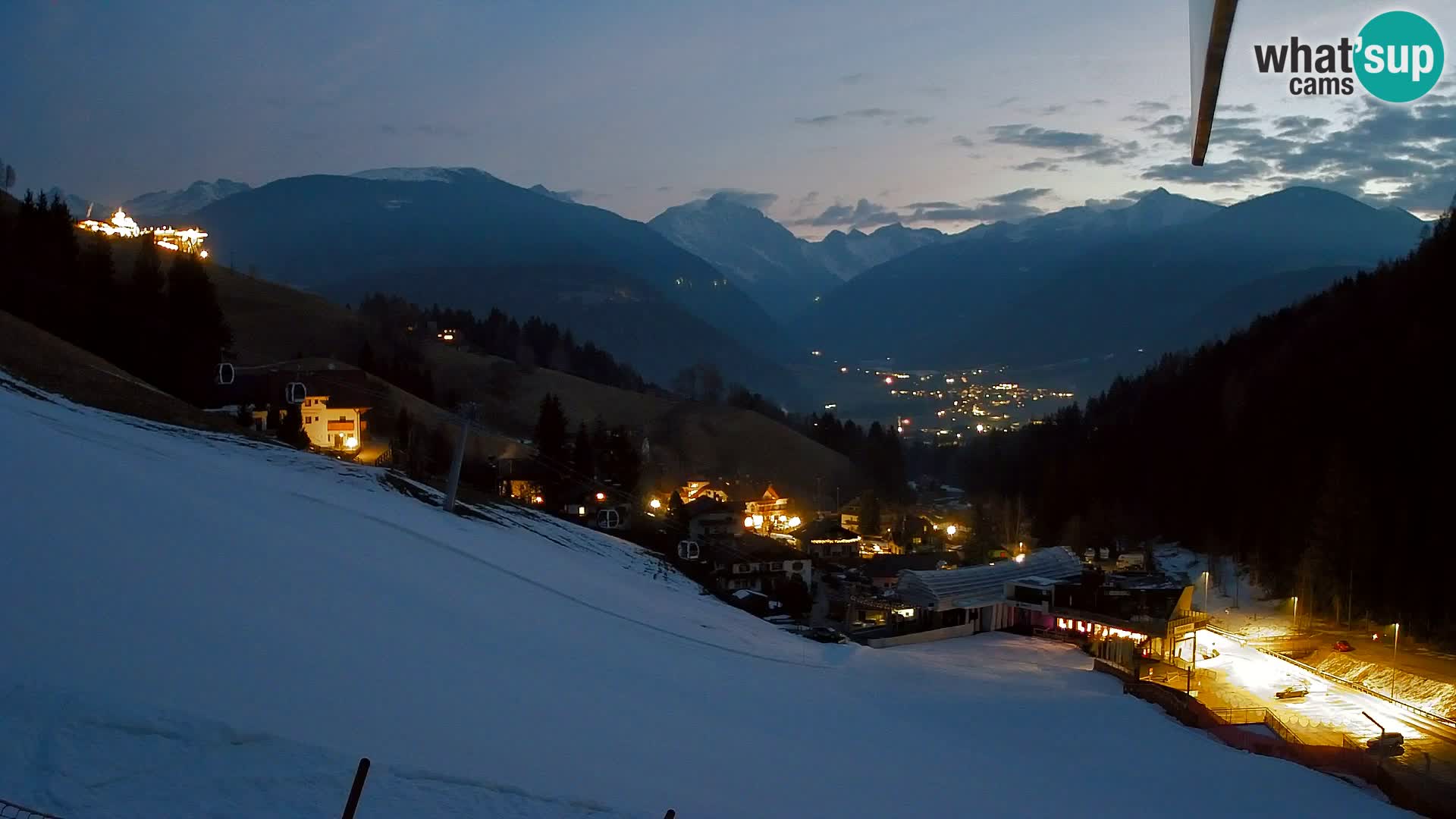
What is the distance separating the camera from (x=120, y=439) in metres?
15.4

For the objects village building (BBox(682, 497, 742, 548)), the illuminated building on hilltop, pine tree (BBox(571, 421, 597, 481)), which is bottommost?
village building (BBox(682, 497, 742, 548))

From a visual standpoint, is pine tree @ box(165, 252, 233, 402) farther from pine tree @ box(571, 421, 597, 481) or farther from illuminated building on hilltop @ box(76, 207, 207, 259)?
illuminated building on hilltop @ box(76, 207, 207, 259)

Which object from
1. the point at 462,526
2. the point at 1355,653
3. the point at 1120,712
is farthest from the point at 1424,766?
the point at 462,526

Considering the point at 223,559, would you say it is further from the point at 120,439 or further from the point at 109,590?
the point at 120,439

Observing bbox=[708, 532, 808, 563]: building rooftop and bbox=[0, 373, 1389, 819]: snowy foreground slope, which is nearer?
bbox=[0, 373, 1389, 819]: snowy foreground slope

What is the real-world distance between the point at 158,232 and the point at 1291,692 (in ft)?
357

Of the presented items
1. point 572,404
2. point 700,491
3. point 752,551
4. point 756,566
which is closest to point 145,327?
point 752,551

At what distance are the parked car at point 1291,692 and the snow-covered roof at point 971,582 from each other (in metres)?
10.0

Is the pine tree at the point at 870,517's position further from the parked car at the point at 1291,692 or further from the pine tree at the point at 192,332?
the pine tree at the point at 192,332

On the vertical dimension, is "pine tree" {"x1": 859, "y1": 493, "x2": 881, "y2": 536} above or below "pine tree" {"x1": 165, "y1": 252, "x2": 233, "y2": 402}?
below

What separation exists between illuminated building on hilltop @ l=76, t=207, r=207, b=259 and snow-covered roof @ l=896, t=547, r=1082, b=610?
7715 centimetres

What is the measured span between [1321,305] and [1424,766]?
5741 centimetres

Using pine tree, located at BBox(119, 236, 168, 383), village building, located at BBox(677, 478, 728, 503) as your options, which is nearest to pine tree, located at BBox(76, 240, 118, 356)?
pine tree, located at BBox(119, 236, 168, 383)

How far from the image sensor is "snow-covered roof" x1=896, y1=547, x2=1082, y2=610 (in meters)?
31.9
